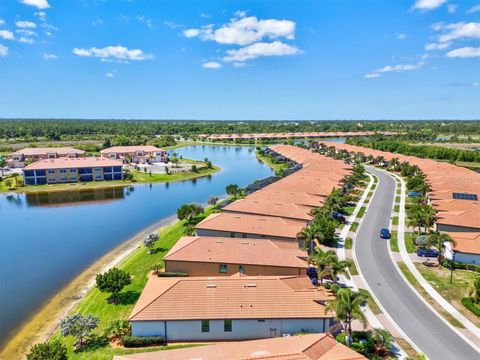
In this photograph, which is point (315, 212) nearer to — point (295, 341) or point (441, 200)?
point (441, 200)

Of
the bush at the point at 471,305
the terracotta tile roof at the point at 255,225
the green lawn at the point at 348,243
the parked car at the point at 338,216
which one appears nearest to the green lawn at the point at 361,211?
the parked car at the point at 338,216

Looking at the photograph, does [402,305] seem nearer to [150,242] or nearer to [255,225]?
[255,225]

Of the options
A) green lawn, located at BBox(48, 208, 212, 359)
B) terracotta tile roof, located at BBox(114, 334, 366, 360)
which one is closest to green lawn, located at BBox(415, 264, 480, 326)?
terracotta tile roof, located at BBox(114, 334, 366, 360)

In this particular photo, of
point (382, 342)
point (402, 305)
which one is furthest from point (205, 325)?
point (402, 305)

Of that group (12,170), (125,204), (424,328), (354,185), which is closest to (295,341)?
(424,328)

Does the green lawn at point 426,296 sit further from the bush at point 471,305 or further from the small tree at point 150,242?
the small tree at point 150,242

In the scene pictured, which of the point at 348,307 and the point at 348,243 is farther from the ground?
the point at 348,307
